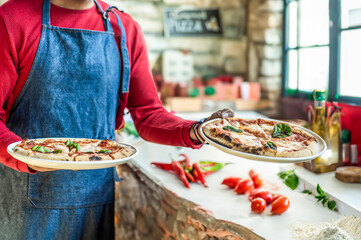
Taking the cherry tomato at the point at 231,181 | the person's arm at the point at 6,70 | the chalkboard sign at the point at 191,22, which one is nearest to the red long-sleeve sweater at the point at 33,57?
the person's arm at the point at 6,70

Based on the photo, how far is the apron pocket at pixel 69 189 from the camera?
1573 mm

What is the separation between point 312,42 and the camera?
4.05 meters

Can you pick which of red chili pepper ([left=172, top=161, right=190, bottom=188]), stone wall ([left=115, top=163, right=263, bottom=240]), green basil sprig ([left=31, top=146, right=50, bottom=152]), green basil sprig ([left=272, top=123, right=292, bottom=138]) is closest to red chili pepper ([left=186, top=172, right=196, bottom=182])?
red chili pepper ([left=172, top=161, right=190, bottom=188])

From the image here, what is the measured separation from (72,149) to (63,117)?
242mm

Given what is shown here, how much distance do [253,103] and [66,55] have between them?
12.5ft

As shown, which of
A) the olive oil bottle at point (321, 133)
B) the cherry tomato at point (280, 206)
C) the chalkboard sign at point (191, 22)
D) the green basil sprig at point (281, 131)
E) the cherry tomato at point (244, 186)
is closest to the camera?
the green basil sprig at point (281, 131)

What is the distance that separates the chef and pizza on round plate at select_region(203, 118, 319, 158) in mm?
93

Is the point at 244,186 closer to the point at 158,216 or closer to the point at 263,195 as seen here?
the point at 263,195

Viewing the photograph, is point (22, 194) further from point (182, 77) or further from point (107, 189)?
point (182, 77)

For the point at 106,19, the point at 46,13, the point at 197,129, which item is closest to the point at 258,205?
the point at 197,129

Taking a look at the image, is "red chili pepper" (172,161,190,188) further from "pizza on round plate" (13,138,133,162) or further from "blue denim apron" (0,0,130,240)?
"pizza on round plate" (13,138,133,162)

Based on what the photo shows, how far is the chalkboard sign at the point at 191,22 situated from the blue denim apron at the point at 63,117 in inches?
157

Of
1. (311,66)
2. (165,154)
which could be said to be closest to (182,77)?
(311,66)

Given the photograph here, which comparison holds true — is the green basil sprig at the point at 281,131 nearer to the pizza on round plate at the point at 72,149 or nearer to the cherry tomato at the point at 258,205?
the cherry tomato at the point at 258,205
